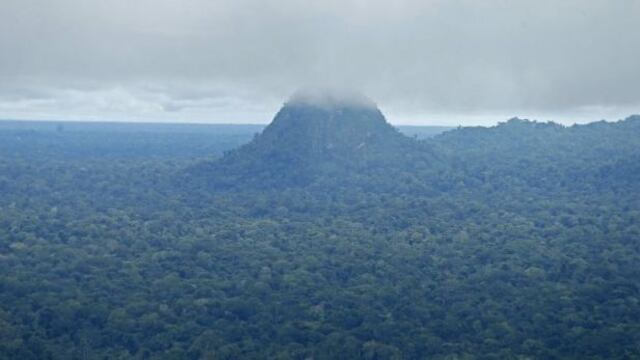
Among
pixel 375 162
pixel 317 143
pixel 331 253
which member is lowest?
pixel 331 253

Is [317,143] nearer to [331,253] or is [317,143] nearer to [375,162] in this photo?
[375,162]

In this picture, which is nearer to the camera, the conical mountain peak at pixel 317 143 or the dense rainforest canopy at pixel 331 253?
the dense rainforest canopy at pixel 331 253

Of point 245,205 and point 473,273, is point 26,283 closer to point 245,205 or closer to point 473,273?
point 473,273

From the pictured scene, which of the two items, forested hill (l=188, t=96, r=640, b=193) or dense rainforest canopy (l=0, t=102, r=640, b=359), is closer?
dense rainforest canopy (l=0, t=102, r=640, b=359)

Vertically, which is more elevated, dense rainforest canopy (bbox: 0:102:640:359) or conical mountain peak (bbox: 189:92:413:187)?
conical mountain peak (bbox: 189:92:413:187)

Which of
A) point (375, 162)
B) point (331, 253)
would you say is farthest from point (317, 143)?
point (331, 253)

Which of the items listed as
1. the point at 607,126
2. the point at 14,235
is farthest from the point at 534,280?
the point at 607,126

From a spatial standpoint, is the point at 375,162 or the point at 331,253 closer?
the point at 331,253

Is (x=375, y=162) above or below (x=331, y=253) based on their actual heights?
above
